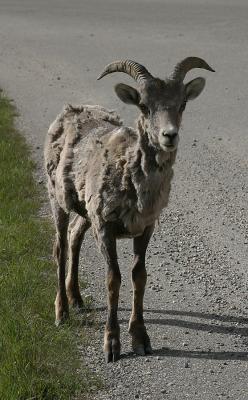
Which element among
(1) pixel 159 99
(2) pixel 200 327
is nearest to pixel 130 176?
(1) pixel 159 99

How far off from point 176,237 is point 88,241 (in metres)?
1.06

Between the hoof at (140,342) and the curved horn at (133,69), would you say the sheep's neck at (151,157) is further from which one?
the hoof at (140,342)

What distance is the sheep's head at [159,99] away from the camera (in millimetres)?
7098

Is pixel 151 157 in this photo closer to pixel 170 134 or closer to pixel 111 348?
pixel 170 134

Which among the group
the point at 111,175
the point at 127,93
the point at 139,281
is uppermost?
the point at 127,93

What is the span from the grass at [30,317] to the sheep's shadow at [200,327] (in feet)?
1.92

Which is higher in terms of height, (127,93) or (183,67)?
(183,67)

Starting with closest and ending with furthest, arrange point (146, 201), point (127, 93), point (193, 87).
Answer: point (146, 201)
point (127, 93)
point (193, 87)

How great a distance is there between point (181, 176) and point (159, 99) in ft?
18.2

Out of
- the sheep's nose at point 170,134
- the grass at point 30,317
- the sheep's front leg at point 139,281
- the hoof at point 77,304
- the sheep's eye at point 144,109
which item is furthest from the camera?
the hoof at point 77,304

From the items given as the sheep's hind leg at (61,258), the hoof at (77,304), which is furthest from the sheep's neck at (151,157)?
the hoof at (77,304)

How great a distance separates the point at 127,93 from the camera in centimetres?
764

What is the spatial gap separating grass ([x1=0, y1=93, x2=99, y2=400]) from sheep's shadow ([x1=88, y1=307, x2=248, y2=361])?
59cm

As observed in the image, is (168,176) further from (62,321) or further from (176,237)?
(176,237)
